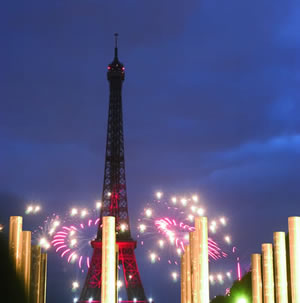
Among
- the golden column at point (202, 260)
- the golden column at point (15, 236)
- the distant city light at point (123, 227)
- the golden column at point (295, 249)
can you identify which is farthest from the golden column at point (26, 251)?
the distant city light at point (123, 227)

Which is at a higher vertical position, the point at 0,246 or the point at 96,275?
the point at 96,275

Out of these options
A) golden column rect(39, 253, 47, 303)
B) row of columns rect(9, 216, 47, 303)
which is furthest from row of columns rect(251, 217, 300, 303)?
golden column rect(39, 253, 47, 303)

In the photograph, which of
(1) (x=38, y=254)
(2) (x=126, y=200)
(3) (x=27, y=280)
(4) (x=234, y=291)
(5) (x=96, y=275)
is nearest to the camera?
(3) (x=27, y=280)

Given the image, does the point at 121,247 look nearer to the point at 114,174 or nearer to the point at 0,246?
the point at 114,174

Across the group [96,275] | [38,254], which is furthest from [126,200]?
[38,254]

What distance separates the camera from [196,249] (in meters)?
27.6

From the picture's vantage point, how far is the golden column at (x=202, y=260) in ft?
87.7

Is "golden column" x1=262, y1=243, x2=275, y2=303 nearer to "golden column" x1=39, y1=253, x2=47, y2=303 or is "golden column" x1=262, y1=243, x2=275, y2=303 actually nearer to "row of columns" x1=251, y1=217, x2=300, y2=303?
"row of columns" x1=251, y1=217, x2=300, y2=303

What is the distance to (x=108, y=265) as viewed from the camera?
21.8 m

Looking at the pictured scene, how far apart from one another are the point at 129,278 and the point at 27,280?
54731 mm

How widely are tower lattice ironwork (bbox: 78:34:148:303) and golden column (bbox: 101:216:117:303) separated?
55.4 metres

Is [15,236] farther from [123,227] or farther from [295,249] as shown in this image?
[123,227]

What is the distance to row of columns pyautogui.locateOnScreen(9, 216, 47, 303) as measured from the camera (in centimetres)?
2634

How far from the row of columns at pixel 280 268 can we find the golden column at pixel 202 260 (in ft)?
11.7
